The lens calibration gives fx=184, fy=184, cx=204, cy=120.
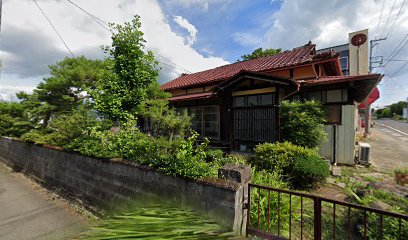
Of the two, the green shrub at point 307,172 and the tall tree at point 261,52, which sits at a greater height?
the tall tree at point 261,52

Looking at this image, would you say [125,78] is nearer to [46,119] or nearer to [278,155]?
[278,155]

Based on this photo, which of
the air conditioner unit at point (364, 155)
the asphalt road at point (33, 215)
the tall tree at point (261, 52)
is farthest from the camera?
the tall tree at point (261, 52)

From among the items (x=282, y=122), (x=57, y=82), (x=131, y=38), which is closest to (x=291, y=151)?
(x=282, y=122)

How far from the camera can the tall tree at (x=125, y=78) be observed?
564 cm

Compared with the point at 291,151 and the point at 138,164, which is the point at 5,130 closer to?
the point at 138,164

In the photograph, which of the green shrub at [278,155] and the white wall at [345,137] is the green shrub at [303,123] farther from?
the green shrub at [278,155]

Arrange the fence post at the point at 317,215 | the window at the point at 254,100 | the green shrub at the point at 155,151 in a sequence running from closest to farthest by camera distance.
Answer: the fence post at the point at 317,215
the green shrub at the point at 155,151
the window at the point at 254,100

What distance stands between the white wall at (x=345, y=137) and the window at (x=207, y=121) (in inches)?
193

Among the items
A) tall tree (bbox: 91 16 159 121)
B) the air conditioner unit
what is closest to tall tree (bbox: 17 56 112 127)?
tall tree (bbox: 91 16 159 121)

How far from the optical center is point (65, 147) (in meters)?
5.72

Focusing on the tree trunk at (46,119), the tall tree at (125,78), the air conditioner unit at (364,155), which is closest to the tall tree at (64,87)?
the tree trunk at (46,119)

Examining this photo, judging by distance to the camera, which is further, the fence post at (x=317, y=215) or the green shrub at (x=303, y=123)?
the green shrub at (x=303, y=123)

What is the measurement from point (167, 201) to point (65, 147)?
14.2 ft

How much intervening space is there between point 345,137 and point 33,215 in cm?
1003
